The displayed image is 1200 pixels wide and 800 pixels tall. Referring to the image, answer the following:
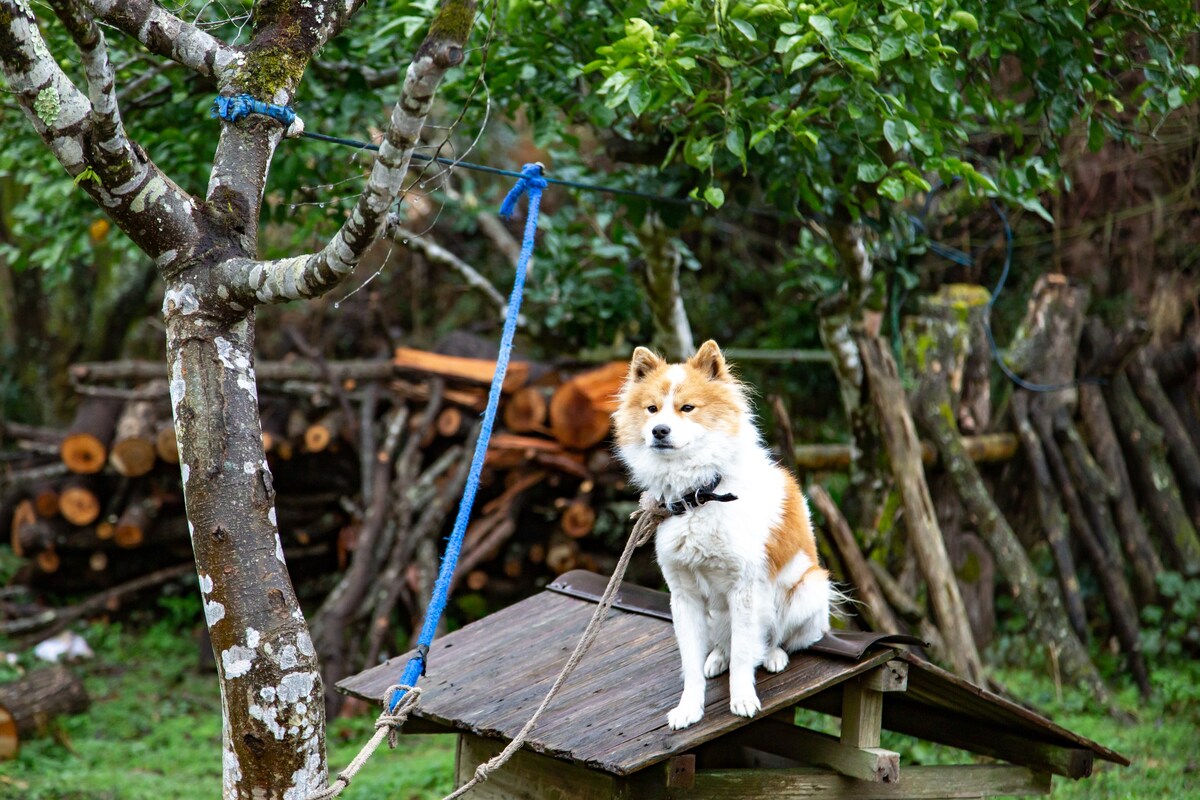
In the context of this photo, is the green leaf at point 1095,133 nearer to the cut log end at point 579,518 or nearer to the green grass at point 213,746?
the green grass at point 213,746

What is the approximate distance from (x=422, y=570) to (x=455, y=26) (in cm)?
652

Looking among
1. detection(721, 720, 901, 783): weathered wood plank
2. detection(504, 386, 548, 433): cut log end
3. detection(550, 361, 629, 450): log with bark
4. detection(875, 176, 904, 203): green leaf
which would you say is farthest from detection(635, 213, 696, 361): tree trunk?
detection(721, 720, 901, 783): weathered wood plank

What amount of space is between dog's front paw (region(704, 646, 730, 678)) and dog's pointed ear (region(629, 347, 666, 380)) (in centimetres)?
108

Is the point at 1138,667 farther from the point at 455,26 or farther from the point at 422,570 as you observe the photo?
the point at 455,26

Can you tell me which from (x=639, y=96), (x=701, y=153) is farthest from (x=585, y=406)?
(x=639, y=96)

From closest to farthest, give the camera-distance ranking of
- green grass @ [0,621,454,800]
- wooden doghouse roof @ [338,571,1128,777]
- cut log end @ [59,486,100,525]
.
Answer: wooden doghouse roof @ [338,571,1128,777] < green grass @ [0,621,454,800] < cut log end @ [59,486,100,525]

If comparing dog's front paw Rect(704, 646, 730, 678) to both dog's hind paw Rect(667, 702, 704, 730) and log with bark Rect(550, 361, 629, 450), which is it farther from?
log with bark Rect(550, 361, 629, 450)

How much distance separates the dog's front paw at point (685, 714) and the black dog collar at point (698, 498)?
64 cm

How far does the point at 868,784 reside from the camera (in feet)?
13.5

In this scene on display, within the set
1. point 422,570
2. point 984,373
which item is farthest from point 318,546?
point 984,373

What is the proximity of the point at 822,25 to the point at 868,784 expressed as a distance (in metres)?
2.83

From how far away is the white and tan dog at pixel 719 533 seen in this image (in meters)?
3.71

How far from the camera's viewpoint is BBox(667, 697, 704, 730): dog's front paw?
3.61 meters

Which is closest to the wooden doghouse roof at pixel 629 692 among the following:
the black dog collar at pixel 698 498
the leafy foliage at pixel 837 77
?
the black dog collar at pixel 698 498
